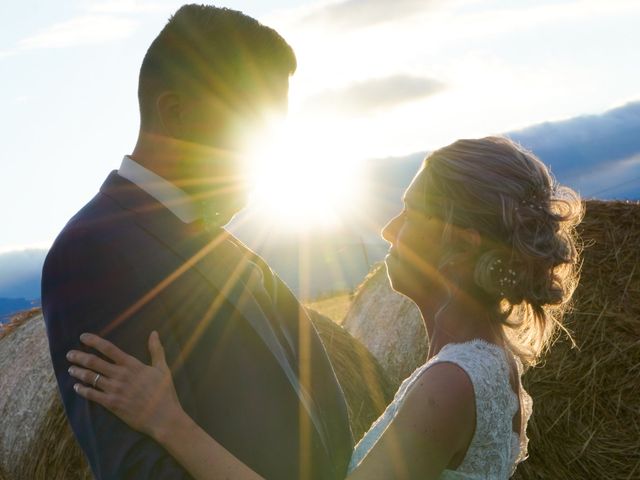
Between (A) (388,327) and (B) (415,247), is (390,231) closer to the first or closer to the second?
(B) (415,247)

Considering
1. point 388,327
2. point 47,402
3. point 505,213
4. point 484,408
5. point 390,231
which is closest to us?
point 484,408

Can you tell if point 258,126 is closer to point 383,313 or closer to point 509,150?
point 509,150

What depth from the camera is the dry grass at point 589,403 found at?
7129 mm

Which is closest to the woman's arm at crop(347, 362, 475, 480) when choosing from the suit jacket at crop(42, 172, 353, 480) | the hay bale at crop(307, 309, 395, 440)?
the suit jacket at crop(42, 172, 353, 480)

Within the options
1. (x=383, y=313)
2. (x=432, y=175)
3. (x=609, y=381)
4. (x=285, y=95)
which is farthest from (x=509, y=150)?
(x=383, y=313)

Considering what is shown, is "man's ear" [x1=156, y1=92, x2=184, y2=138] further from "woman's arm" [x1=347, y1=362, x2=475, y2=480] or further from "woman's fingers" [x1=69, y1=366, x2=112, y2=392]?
"woman's arm" [x1=347, y1=362, x2=475, y2=480]

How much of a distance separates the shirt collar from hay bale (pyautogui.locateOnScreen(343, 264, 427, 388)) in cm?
480

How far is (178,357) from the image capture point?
256 centimetres

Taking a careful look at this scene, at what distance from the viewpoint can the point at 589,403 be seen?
7.20 m

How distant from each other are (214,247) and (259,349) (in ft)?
1.27

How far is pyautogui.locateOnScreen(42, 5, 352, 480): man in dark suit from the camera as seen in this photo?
2.53 meters

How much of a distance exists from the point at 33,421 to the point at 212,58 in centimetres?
499

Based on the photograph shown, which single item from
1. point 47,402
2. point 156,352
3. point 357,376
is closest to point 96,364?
point 156,352

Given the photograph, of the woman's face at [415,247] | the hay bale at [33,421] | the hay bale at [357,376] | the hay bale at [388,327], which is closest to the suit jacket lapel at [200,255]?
the woman's face at [415,247]
